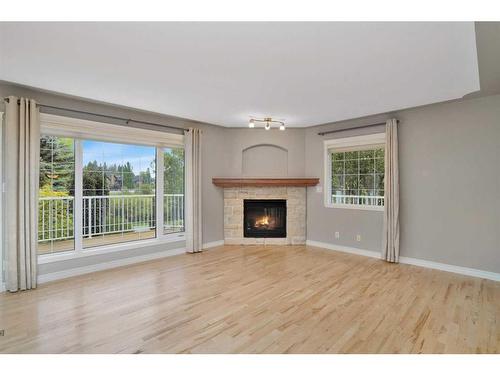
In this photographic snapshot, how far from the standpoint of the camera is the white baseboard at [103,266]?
3.55 meters

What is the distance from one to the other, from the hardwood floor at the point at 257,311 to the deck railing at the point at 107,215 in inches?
31.4

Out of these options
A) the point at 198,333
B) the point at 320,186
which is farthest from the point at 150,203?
the point at 320,186

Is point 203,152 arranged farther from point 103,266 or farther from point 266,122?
point 103,266

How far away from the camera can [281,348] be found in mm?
2021


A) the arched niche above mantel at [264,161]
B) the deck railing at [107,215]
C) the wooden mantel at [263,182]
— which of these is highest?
the arched niche above mantel at [264,161]

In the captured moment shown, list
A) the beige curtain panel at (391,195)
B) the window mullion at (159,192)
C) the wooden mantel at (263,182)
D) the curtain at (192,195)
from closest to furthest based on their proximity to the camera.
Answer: the beige curtain panel at (391,195) → the window mullion at (159,192) → the curtain at (192,195) → the wooden mantel at (263,182)

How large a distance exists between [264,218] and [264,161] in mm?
1267

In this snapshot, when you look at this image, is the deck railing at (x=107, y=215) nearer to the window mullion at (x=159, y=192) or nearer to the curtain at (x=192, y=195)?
the window mullion at (x=159, y=192)

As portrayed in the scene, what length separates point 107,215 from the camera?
4.39m

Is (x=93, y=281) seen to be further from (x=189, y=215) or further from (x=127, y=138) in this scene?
(x=127, y=138)

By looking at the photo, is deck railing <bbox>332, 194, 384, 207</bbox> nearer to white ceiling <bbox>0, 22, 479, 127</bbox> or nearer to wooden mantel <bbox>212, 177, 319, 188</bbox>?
wooden mantel <bbox>212, 177, 319, 188</bbox>

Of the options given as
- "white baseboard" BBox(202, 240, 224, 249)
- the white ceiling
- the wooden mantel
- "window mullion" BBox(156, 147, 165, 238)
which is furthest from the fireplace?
the white ceiling

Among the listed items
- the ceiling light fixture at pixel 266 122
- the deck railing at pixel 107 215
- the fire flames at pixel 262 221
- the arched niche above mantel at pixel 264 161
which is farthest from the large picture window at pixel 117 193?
the fire flames at pixel 262 221

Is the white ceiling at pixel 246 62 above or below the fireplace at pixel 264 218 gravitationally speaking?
above
